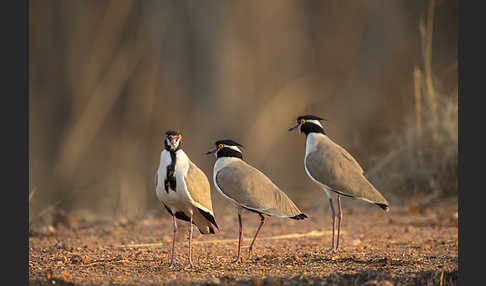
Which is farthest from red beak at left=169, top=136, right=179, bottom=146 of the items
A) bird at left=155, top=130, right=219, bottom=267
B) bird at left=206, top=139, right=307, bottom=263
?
bird at left=206, top=139, right=307, bottom=263

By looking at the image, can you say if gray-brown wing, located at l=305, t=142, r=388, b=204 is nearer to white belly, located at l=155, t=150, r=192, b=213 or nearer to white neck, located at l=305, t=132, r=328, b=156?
white neck, located at l=305, t=132, r=328, b=156

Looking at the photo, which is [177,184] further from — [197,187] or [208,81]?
[208,81]

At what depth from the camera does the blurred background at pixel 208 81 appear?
34.6ft

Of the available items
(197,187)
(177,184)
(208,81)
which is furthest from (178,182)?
(208,81)

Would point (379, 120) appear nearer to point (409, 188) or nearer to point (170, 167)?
point (409, 188)

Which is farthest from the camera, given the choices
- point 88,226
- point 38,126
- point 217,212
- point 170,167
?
point 38,126

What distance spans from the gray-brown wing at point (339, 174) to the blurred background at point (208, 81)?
4375 millimetres

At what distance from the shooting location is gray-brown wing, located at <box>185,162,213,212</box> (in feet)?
14.9

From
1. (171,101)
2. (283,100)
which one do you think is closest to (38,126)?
(171,101)

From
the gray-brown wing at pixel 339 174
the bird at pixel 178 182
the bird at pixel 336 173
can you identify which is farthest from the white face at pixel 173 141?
the gray-brown wing at pixel 339 174

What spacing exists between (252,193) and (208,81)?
23.4ft

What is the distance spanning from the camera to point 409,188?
827cm

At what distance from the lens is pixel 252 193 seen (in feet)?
15.3

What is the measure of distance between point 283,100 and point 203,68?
160 centimetres
